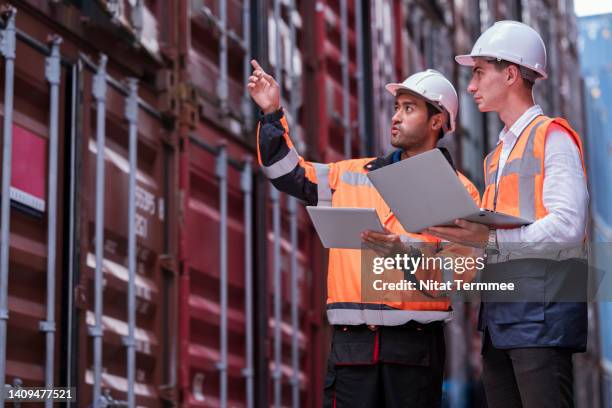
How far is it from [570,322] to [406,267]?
59cm

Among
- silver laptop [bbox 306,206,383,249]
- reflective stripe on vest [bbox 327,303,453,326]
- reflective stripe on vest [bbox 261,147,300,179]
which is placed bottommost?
reflective stripe on vest [bbox 327,303,453,326]

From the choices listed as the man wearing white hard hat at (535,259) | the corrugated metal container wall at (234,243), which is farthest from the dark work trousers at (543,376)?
the corrugated metal container wall at (234,243)

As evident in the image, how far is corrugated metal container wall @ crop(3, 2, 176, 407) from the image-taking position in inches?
189

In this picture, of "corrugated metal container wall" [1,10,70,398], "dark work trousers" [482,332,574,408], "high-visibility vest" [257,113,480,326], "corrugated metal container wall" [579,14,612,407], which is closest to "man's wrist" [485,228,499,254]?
"dark work trousers" [482,332,574,408]

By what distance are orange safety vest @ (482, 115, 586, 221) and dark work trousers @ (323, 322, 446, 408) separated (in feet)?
2.15

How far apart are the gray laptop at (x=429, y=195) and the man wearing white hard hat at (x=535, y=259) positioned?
0.16 ft

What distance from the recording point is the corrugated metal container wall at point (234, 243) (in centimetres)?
635

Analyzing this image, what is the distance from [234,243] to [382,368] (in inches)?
116

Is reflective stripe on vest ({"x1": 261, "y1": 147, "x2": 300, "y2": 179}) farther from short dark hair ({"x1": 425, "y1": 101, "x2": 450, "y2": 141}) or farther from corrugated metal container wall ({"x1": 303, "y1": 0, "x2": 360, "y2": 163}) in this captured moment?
corrugated metal container wall ({"x1": 303, "y1": 0, "x2": 360, "y2": 163})

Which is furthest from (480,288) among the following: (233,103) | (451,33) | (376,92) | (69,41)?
(451,33)

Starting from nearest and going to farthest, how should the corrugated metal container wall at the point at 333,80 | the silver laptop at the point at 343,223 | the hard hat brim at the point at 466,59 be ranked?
the silver laptop at the point at 343,223 → the hard hat brim at the point at 466,59 → the corrugated metal container wall at the point at 333,80

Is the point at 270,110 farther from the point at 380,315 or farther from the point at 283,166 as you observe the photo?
the point at 380,315

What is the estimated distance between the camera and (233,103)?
707cm

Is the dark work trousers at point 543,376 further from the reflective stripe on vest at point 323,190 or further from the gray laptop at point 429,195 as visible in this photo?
the reflective stripe on vest at point 323,190
